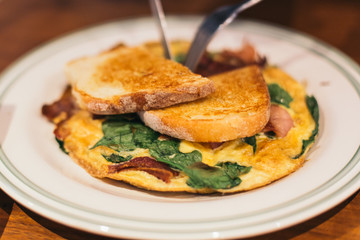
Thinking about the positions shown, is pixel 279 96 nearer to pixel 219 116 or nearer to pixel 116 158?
pixel 219 116

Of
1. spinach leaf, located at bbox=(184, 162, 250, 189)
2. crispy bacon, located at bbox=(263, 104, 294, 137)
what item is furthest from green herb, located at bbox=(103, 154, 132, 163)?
crispy bacon, located at bbox=(263, 104, 294, 137)

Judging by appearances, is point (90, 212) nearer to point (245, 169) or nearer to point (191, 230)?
point (191, 230)

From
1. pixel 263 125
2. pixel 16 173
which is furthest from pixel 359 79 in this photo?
pixel 16 173

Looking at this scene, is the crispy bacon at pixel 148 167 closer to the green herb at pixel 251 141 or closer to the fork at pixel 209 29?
the green herb at pixel 251 141

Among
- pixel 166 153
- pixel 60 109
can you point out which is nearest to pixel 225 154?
pixel 166 153

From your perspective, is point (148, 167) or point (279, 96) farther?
point (279, 96)

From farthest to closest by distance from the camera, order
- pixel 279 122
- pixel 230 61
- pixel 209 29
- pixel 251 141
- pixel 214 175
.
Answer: pixel 230 61, pixel 209 29, pixel 279 122, pixel 251 141, pixel 214 175

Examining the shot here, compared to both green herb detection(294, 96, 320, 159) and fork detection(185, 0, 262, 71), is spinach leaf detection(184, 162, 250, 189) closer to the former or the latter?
green herb detection(294, 96, 320, 159)
